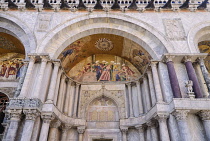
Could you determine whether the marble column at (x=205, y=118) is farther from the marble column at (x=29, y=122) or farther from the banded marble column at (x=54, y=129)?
the marble column at (x=29, y=122)

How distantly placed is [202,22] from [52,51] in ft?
28.0

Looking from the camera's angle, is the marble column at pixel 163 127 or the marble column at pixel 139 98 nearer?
the marble column at pixel 163 127

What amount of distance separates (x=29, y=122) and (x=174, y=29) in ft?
28.1

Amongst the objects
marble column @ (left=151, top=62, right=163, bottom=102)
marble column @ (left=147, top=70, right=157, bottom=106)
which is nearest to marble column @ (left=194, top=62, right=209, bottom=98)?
marble column @ (left=151, top=62, right=163, bottom=102)

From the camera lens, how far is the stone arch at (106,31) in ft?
29.5

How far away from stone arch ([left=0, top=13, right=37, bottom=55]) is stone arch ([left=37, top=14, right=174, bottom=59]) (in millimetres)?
727

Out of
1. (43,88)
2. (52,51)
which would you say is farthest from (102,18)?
(43,88)

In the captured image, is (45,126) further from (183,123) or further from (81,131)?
(183,123)

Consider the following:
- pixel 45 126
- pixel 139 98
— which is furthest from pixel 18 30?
pixel 139 98

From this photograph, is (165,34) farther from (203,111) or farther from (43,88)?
(43,88)

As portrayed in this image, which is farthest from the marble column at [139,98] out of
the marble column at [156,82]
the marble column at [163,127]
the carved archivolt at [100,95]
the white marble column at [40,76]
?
the white marble column at [40,76]

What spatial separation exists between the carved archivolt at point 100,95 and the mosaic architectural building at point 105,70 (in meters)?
0.06

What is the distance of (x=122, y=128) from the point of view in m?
9.37

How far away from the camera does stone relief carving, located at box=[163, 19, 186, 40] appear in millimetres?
9075
